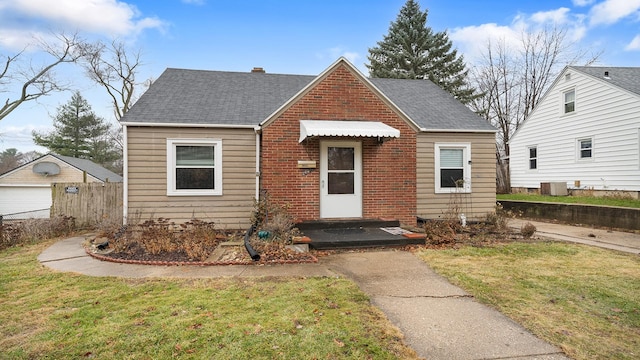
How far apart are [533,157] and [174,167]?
62.4ft

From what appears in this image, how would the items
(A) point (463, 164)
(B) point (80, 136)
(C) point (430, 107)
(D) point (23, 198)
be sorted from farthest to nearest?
(B) point (80, 136)
(D) point (23, 198)
(C) point (430, 107)
(A) point (463, 164)

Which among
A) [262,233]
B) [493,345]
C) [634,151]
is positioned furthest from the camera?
[634,151]

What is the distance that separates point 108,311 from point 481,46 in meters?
32.2

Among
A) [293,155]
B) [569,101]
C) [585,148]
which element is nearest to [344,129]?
[293,155]

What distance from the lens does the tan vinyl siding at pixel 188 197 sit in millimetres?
9195

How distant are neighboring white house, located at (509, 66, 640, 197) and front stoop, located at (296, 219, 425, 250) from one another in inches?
470

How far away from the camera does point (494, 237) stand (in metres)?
8.50

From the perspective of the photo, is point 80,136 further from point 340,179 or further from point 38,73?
point 340,179

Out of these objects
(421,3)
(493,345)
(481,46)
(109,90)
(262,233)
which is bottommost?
(493,345)

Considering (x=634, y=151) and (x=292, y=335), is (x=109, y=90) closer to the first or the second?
(x=292, y=335)

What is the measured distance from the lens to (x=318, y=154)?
8.70m

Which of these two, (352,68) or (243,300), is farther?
(352,68)

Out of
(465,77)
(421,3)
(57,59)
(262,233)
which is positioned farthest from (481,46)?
(57,59)

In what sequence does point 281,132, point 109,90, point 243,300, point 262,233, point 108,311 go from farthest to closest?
1. point 109,90
2. point 281,132
3. point 262,233
4. point 243,300
5. point 108,311
